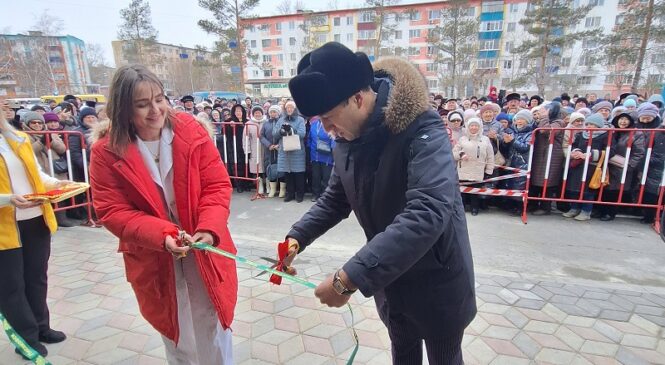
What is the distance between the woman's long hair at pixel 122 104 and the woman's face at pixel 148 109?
21mm

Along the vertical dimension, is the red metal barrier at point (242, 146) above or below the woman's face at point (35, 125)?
below

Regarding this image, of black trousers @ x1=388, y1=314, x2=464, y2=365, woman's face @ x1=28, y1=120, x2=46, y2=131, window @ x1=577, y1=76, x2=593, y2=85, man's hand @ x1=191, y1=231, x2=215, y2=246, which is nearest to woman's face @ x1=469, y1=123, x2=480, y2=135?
black trousers @ x1=388, y1=314, x2=464, y2=365

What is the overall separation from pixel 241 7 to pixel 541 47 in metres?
24.5

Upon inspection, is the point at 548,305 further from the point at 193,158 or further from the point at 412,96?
the point at 193,158

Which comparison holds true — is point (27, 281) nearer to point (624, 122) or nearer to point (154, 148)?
point (154, 148)

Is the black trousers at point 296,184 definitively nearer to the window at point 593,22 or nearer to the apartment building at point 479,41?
the apartment building at point 479,41

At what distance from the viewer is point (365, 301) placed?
3518mm

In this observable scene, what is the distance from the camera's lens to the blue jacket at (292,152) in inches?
287

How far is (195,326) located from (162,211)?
730 millimetres

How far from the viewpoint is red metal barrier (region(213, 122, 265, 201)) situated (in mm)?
7793

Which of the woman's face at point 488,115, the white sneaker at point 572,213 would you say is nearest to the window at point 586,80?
the woman's face at point 488,115

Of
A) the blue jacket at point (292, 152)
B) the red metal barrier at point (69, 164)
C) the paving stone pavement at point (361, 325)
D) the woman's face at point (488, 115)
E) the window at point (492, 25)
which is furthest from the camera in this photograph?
the window at point (492, 25)

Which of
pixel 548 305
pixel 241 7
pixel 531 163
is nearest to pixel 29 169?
pixel 548 305

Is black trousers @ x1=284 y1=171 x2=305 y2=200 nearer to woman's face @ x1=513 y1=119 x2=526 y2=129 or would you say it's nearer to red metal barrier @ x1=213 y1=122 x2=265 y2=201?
red metal barrier @ x1=213 y1=122 x2=265 y2=201
